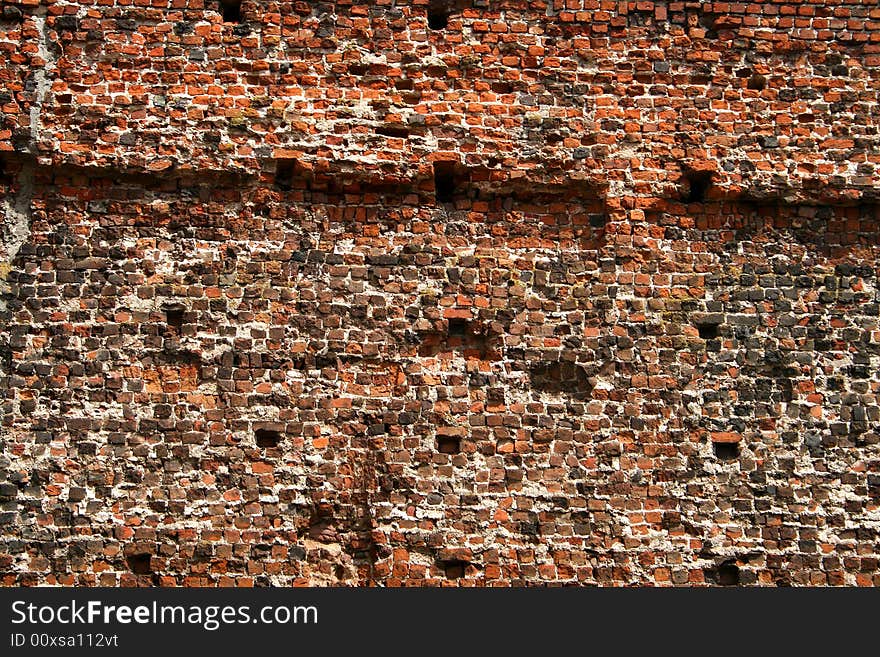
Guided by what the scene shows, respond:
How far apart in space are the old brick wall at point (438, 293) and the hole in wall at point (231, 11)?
0.02 m

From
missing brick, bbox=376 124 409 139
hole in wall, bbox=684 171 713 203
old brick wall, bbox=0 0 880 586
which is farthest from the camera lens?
hole in wall, bbox=684 171 713 203

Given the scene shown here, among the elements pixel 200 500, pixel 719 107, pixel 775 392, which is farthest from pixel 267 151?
pixel 775 392

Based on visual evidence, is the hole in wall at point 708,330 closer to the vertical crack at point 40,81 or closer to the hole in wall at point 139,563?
the hole in wall at point 139,563

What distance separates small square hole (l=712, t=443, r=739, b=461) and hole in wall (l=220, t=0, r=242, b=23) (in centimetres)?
422

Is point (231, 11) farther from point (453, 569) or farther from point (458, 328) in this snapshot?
point (453, 569)

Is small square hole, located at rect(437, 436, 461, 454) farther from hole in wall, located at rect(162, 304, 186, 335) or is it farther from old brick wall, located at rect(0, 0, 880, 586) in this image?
hole in wall, located at rect(162, 304, 186, 335)

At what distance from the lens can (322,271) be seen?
7.88 m

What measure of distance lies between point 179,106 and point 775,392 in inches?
169

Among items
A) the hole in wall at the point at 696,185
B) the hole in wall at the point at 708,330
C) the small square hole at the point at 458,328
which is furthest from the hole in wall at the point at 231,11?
the hole in wall at the point at 708,330

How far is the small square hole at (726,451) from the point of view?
7.84 meters

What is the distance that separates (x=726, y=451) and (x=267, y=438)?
2.95 meters

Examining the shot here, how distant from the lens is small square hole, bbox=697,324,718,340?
7980 millimetres

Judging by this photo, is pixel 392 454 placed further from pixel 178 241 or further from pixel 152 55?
pixel 152 55

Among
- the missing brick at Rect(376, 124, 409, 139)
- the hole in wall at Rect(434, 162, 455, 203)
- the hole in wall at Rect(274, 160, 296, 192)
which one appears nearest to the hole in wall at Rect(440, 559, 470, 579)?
the hole in wall at Rect(434, 162, 455, 203)
